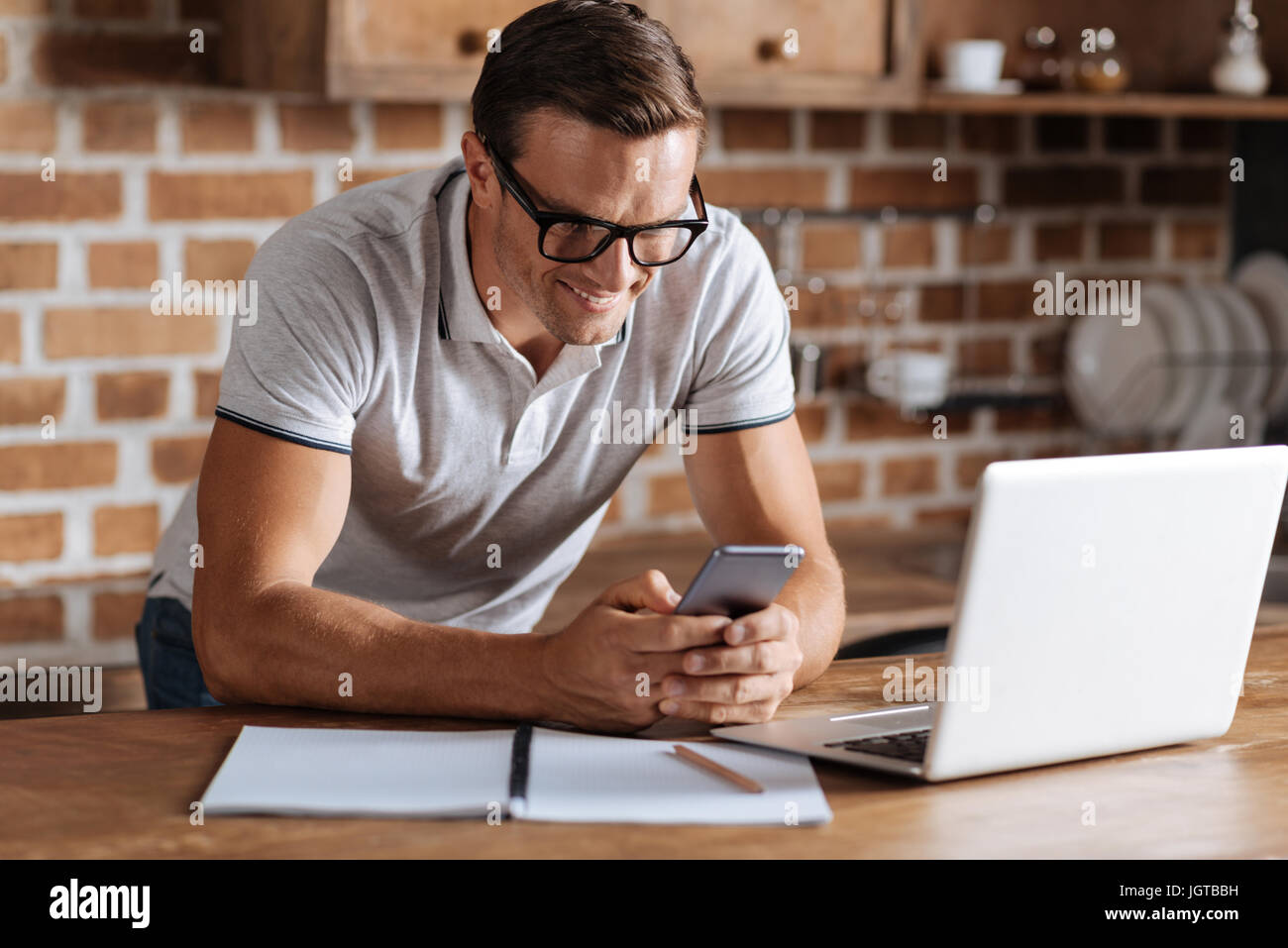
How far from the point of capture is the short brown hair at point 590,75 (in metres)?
1.36

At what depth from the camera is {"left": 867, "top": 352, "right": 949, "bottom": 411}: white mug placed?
272 cm

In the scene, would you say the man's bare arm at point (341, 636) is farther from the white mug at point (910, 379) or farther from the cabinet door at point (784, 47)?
the white mug at point (910, 379)

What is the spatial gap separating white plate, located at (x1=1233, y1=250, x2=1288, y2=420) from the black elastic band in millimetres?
2102

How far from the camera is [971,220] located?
2.87 m

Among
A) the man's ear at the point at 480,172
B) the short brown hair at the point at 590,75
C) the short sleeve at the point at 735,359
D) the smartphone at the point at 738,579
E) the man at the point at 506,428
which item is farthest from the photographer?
the short sleeve at the point at 735,359

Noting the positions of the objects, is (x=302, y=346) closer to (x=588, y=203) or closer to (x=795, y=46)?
(x=588, y=203)

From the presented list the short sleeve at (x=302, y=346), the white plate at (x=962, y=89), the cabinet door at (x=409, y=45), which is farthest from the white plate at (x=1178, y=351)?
the short sleeve at (x=302, y=346)

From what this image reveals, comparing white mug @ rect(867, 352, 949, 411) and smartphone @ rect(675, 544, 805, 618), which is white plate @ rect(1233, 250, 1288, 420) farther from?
smartphone @ rect(675, 544, 805, 618)

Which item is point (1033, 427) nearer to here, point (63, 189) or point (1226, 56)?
point (1226, 56)

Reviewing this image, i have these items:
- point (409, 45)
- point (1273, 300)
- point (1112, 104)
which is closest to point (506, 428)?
point (409, 45)

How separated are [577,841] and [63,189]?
157 cm

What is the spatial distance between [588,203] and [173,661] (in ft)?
2.46

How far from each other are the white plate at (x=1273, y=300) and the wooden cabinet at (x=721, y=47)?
936mm

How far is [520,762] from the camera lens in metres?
1.11
